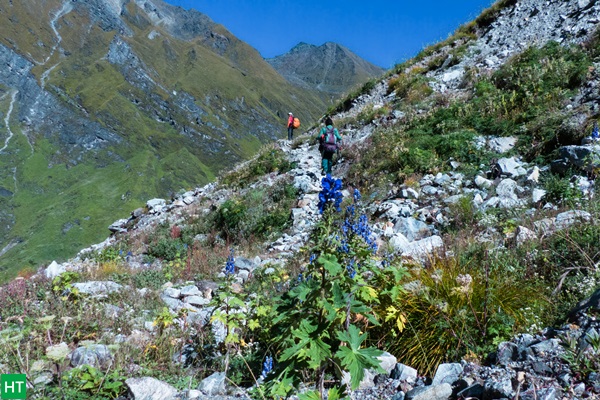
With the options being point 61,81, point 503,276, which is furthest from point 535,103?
point 61,81

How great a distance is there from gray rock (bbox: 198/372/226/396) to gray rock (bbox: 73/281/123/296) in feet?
10.5

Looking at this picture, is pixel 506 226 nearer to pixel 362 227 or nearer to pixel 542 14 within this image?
pixel 362 227

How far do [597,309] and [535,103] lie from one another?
9.37 m

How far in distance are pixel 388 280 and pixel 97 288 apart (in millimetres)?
4885

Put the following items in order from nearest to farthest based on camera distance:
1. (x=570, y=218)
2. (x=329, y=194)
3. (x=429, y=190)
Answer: (x=329, y=194), (x=570, y=218), (x=429, y=190)

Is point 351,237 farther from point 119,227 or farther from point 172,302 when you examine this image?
point 119,227

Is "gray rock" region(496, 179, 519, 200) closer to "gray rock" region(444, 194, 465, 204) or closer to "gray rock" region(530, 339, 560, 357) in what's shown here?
"gray rock" region(444, 194, 465, 204)

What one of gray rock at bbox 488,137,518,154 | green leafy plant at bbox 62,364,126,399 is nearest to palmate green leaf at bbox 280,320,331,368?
green leafy plant at bbox 62,364,126,399

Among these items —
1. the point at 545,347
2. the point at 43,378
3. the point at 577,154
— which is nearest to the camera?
the point at 545,347

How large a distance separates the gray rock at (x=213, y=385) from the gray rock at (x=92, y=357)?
3.42 feet

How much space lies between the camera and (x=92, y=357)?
13.4 ft

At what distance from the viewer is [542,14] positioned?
53.3 feet

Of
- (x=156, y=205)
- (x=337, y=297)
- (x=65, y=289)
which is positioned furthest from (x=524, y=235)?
(x=156, y=205)

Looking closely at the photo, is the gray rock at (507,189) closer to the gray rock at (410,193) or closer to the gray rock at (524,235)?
the gray rock at (410,193)
